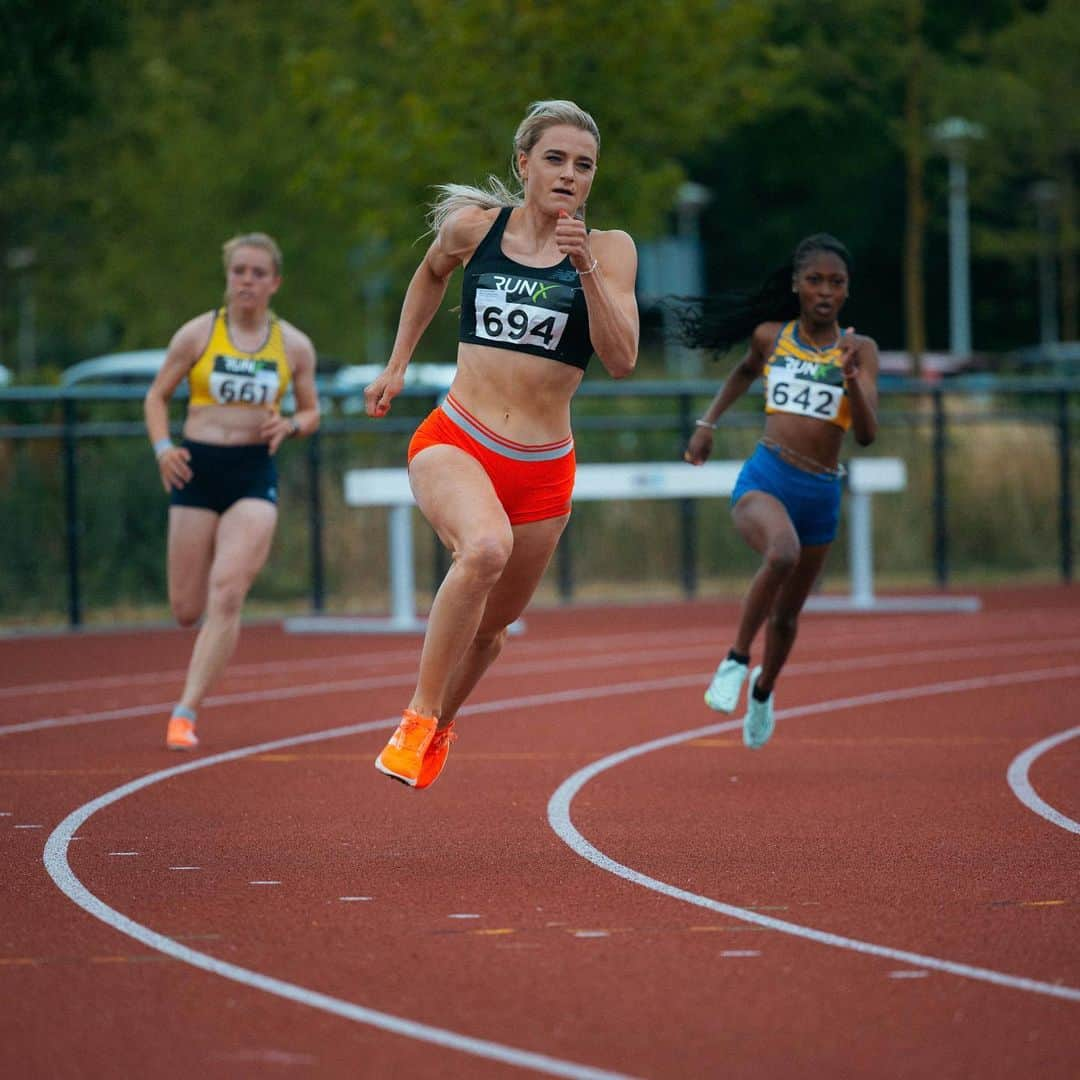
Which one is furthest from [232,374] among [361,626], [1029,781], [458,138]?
[458,138]

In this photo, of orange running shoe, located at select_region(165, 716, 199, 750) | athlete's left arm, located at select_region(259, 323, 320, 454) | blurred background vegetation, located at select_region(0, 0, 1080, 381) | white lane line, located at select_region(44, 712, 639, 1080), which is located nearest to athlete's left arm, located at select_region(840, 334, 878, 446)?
athlete's left arm, located at select_region(259, 323, 320, 454)

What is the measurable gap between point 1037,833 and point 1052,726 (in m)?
3.49

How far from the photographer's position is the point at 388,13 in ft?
73.9

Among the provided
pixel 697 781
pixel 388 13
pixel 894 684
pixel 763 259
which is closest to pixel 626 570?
pixel 388 13

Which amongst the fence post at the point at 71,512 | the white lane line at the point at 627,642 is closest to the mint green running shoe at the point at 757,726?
the white lane line at the point at 627,642

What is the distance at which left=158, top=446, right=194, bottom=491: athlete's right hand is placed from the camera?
32.4 ft

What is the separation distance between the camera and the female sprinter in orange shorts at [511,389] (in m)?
6.83

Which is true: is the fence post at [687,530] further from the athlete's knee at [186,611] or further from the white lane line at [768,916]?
the athlete's knee at [186,611]

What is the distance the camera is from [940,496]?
21375 mm

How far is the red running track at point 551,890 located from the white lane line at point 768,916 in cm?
2

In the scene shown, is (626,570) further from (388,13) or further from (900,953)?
(900,953)

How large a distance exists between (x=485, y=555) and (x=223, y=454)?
3582mm

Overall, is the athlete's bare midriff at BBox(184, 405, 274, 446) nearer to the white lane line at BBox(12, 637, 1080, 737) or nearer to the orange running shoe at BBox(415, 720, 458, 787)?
the white lane line at BBox(12, 637, 1080, 737)

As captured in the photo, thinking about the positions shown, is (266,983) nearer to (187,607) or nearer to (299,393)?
(187,607)
